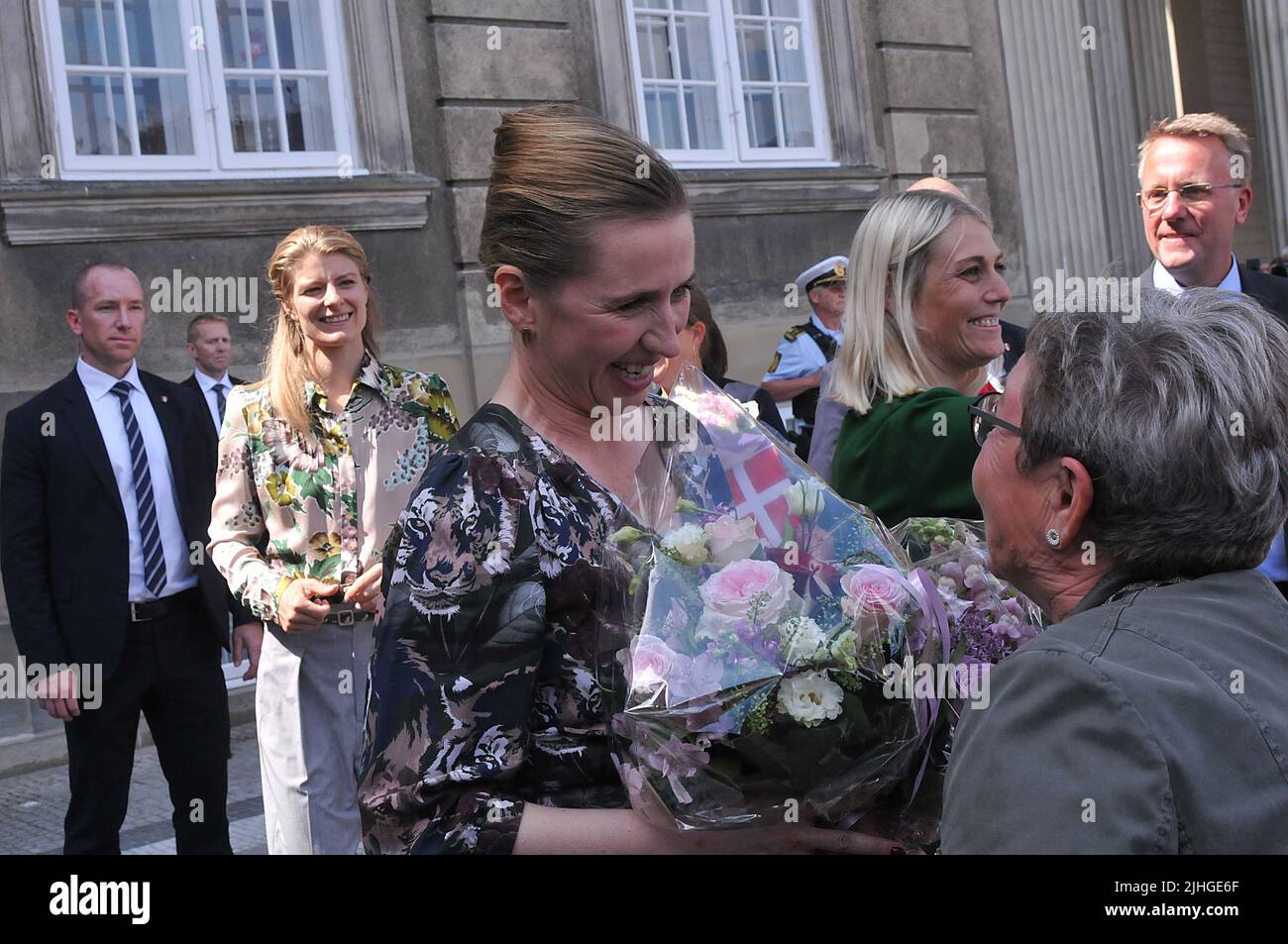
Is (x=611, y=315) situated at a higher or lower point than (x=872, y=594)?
higher

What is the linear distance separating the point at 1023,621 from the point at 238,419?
2762 mm

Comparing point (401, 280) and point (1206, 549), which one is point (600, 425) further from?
point (401, 280)

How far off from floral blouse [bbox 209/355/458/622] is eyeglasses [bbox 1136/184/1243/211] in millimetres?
2367

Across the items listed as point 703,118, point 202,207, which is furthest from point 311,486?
point 703,118

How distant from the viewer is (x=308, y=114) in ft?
30.0

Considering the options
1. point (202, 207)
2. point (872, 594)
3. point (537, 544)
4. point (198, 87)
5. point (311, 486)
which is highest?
point (198, 87)

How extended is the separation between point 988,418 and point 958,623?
29 cm

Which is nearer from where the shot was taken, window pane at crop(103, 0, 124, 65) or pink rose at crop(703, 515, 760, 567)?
→ pink rose at crop(703, 515, 760, 567)

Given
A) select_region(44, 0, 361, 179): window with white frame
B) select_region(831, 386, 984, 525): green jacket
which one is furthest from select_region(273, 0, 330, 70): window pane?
select_region(831, 386, 984, 525): green jacket

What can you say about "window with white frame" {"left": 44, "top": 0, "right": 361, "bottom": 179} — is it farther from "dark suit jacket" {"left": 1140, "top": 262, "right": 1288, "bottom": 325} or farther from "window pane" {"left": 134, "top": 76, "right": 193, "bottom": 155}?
"dark suit jacket" {"left": 1140, "top": 262, "right": 1288, "bottom": 325}

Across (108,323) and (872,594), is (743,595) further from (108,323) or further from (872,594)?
(108,323)

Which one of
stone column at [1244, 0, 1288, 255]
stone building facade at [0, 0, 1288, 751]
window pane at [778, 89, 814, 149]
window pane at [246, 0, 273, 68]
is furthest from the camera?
stone column at [1244, 0, 1288, 255]

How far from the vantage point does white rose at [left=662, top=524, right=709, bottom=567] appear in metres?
1.77

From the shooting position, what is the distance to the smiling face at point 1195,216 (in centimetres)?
445
